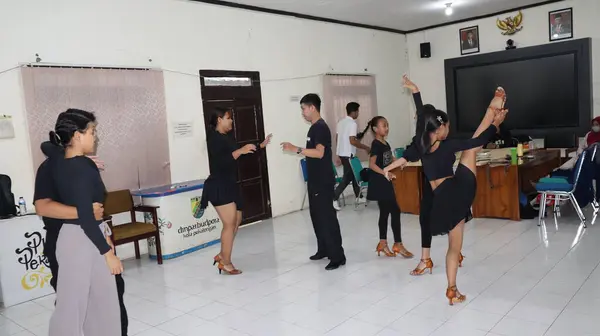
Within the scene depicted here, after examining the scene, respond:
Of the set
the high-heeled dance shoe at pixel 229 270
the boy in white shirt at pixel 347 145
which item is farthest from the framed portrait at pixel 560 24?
the high-heeled dance shoe at pixel 229 270

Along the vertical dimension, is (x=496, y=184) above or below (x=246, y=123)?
below

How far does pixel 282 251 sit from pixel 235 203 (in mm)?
1175

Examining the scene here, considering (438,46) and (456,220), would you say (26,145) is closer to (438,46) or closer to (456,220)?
(456,220)

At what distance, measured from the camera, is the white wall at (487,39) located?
7812mm

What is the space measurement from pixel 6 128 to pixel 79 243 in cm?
265

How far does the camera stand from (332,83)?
26.1ft

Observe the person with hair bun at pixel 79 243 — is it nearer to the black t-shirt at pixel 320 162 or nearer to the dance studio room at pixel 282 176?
the dance studio room at pixel 282 176

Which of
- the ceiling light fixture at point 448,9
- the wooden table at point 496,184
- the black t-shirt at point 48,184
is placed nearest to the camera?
the black t-shirt at point 48,184

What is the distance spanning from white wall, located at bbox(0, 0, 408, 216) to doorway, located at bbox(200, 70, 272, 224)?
121mm

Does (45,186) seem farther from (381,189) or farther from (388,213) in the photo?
(388,213)

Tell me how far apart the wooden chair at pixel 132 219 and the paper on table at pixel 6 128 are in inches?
39.7

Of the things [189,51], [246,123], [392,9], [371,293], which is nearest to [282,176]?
[246,123]

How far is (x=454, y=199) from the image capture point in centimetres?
330

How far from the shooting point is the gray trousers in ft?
7.74
